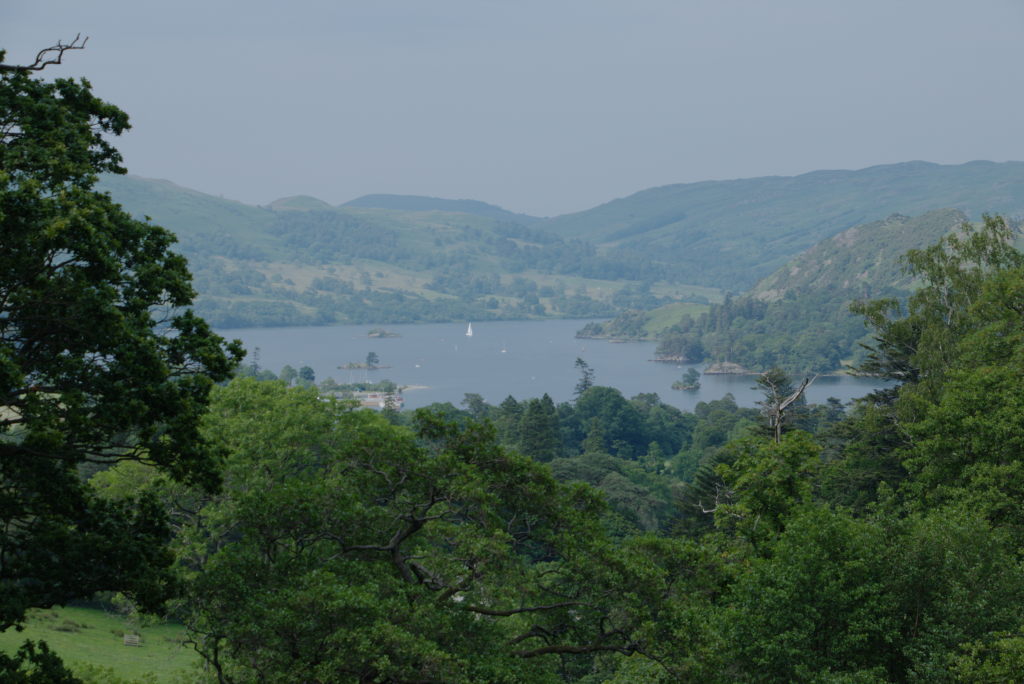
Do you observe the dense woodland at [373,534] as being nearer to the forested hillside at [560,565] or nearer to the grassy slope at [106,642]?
the forested hillside at [560,565]

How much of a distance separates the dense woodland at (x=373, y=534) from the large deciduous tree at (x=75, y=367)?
4cm

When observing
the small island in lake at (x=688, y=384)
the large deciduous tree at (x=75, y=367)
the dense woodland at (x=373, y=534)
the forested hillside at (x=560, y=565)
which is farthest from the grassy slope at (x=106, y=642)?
the small island in lake at (x=688, y=384)

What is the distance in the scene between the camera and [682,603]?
53.4ft

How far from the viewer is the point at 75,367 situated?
11.3 m

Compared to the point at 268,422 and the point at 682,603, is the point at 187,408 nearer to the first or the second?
the point at 682,603

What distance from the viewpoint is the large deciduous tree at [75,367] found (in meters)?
10.9

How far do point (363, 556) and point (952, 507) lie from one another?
15.5m

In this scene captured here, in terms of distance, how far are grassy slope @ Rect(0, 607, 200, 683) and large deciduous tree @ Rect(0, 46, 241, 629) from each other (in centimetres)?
1757

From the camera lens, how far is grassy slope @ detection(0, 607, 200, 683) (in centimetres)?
2980

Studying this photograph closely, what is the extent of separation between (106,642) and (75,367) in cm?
2657

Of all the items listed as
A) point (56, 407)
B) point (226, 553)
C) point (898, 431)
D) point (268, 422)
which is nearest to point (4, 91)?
point (56, 407)

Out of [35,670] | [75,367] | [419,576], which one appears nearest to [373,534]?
[419,576]

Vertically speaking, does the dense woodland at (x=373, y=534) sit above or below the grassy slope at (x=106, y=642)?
above

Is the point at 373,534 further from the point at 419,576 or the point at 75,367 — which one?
the point at 75,367
